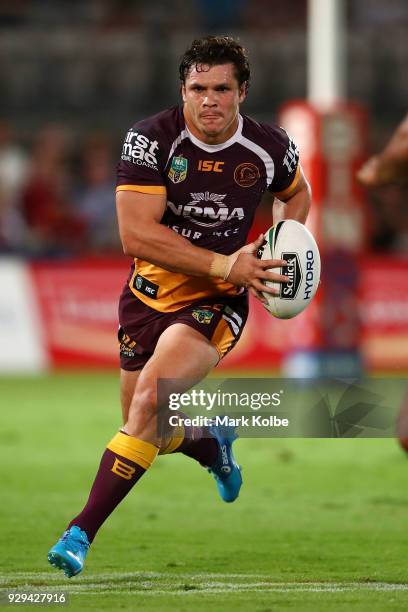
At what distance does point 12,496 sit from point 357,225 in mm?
6918

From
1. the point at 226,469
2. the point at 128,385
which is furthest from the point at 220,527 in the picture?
the point at 128,385

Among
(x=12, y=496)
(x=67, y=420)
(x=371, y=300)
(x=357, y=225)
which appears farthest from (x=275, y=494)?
(x=371, y=300)

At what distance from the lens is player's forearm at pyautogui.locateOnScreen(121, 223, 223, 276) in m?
6.34

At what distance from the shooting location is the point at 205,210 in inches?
263

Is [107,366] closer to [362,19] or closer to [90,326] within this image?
[90,326]

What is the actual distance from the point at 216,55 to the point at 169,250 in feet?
2.97

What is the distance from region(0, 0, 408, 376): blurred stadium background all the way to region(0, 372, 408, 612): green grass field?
137 inches

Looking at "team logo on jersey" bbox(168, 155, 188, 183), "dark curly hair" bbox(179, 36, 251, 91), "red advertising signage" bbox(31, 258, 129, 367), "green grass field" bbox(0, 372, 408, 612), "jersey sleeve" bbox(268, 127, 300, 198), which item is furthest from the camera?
"red advertising signage" bbox(31, 258, 129, 367)

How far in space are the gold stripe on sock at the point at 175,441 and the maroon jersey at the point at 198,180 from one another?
0.58 metres

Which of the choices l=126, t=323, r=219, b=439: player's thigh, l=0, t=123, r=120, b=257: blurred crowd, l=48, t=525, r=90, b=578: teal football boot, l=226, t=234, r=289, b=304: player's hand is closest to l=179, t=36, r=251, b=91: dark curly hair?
l=226, t=234, r=289, b=304: player's hand

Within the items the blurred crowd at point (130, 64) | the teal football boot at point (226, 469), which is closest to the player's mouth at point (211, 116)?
the teal football boot at point (226, 469)

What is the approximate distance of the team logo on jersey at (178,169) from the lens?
6.56m

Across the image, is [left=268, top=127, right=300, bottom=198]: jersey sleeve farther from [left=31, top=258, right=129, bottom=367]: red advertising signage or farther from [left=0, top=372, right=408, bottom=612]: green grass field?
[left=31, top=258, right=129, bottom=367]: red advertising signage

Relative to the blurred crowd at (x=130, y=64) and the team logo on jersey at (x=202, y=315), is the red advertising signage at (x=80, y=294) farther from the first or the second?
the team logo on jersey at (x=202, y=315)
